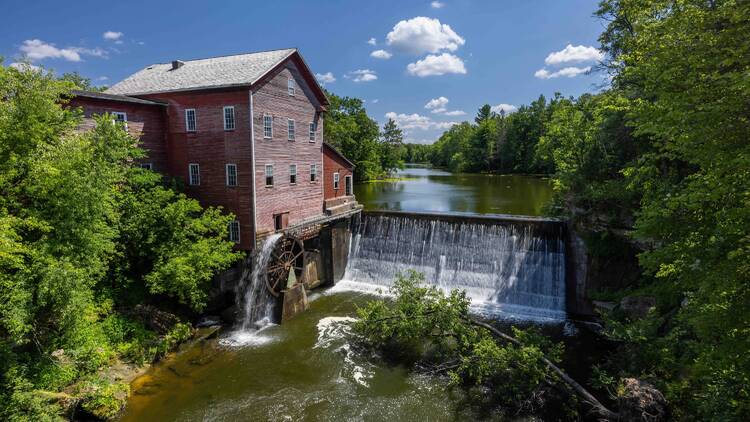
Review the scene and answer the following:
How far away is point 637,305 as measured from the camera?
1473 centimetres

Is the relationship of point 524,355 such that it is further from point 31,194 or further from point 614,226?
point 31,194

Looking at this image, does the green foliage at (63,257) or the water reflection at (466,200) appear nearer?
the green foliage at (63,257)

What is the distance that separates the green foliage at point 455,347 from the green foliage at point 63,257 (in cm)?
762

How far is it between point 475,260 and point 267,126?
12606mm

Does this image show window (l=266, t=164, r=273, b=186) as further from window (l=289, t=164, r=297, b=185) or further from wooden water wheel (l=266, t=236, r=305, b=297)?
wooden water wheel (l=266, t=236, r=305, b=297)

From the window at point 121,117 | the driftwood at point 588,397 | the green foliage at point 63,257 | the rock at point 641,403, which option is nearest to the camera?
the rock at point 641,403

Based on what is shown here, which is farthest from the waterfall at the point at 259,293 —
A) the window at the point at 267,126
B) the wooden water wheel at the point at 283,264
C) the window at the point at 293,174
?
the window at the point at 267,126

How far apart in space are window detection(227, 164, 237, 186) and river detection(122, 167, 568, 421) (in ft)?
21.9

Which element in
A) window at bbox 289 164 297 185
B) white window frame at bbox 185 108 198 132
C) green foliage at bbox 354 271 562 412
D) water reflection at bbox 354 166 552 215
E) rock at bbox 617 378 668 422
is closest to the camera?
rock at bbox 617 378 668 422

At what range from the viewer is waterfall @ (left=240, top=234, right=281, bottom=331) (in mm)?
18375

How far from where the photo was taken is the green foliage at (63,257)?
34.8 feet

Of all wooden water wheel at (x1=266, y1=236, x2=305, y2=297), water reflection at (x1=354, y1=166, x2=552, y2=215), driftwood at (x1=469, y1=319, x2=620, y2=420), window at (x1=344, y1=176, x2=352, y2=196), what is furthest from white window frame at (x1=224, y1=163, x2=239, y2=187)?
water reflection at (x1=354, y1=166, x2=552, y2=215)

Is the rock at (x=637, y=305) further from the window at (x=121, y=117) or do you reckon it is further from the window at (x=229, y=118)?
the window at (x=121, y=117)

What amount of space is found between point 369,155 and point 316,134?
39943mm
